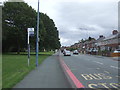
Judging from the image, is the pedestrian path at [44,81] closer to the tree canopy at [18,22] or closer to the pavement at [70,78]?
the pavement at [70,78]

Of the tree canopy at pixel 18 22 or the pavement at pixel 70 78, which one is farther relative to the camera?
the tree canopy at pixel 18 22

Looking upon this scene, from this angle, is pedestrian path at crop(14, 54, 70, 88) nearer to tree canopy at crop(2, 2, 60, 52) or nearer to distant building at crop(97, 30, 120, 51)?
tree canopy at crop(2, 2, 60, 52)

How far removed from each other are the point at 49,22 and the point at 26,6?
9672 mm

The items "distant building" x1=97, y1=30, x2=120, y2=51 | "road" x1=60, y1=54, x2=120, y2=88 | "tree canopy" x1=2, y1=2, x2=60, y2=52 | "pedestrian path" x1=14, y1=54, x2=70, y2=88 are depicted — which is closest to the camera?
"pedestrian path" x1=14, y1=54, x2=70, y2=88

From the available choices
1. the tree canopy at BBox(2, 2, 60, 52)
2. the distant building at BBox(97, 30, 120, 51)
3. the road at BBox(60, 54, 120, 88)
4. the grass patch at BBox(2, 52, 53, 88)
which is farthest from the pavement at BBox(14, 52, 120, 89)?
the distant building at BBox(97, 30, 120, 51)

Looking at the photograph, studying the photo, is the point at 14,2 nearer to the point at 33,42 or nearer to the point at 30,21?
the point at 30,21

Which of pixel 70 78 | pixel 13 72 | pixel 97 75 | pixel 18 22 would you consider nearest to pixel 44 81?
pixel 70 78

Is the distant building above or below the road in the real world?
above

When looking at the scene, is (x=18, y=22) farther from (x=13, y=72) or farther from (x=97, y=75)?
(x=97, y=75)

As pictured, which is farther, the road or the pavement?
the road

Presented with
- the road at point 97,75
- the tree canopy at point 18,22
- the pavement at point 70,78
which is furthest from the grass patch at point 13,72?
the tree canopy at point 18,22

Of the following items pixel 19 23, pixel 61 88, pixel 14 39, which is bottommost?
pixel 61 88

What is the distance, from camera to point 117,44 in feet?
237

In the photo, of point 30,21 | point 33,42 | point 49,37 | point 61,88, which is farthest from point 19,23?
point 61,88
